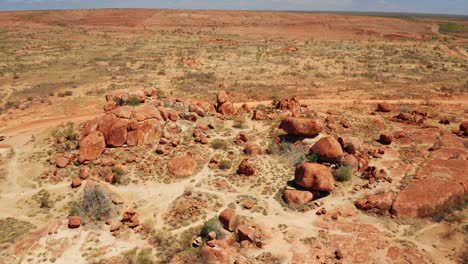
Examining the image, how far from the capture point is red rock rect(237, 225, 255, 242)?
15.7 meters

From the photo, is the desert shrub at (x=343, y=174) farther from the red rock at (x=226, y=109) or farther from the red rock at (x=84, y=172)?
the red rock at (x=84, y=172)

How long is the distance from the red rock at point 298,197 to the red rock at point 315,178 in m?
0.47

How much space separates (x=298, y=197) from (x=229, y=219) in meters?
4.12

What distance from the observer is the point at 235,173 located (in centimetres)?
2100

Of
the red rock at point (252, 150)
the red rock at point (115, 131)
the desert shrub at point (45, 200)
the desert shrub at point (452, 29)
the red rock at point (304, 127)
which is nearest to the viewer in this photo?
the desert shrub at point (45, 200)

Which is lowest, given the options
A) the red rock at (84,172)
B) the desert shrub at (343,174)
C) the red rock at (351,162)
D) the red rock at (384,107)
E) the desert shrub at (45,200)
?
the desert shrub at (45,200)

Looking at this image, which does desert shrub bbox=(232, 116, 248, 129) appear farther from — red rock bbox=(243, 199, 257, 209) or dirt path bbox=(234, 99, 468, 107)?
red rock bbox=(243, 199, 257, 209)

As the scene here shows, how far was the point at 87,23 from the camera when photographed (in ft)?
361

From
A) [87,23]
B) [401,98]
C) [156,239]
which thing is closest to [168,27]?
[87,23]

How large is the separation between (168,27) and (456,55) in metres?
73.4

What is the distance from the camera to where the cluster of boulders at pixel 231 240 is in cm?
1452

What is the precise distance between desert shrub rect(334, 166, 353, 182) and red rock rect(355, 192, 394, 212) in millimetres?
2075

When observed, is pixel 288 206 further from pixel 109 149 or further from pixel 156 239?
pixel 109 149

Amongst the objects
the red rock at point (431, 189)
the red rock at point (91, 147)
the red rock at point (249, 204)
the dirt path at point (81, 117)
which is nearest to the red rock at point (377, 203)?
the red rock at point (431, 189)
